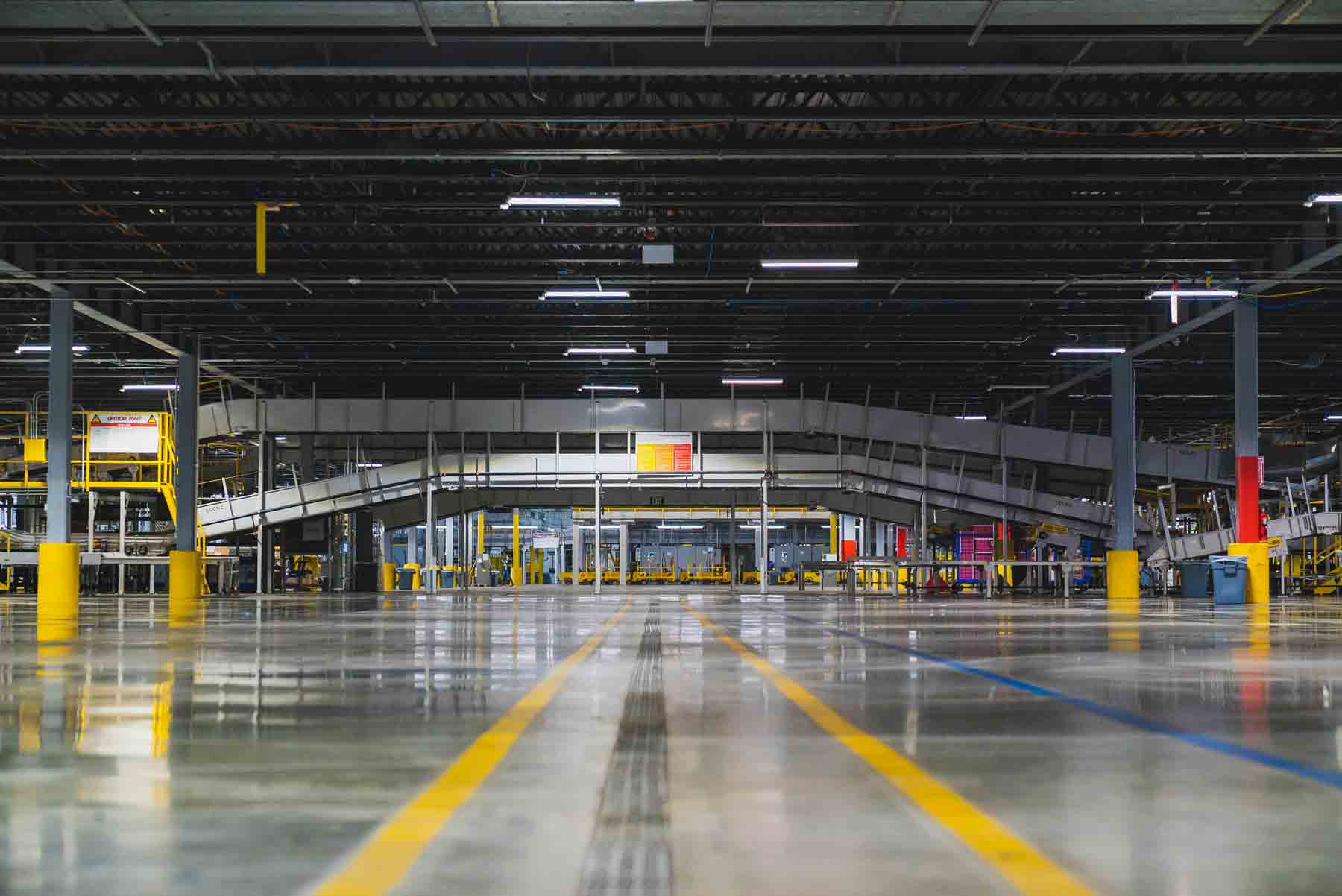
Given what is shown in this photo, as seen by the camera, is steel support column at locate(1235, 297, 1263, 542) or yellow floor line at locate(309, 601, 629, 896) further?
steel support column at locate(1235, 297, 1263, 542)

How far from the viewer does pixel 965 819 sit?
12.5 feet

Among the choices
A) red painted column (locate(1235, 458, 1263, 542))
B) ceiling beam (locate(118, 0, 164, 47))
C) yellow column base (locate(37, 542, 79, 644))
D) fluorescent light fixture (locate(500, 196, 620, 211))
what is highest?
ceiling beam (locate(118, 0, 164, 47))

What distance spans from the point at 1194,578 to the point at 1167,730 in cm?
3184

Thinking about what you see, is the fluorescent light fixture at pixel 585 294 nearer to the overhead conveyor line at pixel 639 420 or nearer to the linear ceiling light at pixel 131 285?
the linear ceiling light at pixel 131 285

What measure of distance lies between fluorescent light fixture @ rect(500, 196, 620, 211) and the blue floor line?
11.2m

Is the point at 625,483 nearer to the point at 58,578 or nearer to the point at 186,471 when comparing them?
A: the point at 186,471

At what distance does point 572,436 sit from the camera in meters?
49.9

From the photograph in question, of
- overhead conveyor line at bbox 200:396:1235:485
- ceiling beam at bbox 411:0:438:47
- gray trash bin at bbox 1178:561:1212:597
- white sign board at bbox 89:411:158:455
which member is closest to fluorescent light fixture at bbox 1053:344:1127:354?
overhead conveyor line at bbox 200:396:1235:485

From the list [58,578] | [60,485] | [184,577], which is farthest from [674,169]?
[184,577]

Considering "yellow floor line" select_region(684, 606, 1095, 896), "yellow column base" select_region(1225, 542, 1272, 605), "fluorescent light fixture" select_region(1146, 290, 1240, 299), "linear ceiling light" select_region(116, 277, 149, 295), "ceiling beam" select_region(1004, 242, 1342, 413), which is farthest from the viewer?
"yellow column base" select_region(1225, 542, 1272, 605)

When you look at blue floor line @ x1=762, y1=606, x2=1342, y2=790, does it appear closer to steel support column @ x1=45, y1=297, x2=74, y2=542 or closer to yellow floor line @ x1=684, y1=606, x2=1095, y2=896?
yellow floor line @ x1=684, y1=606, x2=1095, y2=896

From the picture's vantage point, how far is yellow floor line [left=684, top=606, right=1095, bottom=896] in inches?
121

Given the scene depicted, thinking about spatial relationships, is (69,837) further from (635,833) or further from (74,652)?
(74,652)

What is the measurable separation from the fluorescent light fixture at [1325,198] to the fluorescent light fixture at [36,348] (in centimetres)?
2624
